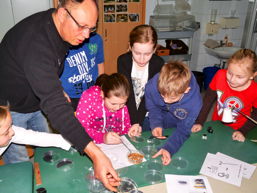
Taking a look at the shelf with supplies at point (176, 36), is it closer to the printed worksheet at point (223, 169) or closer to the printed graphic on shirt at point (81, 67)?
the printed graphic on shirt at point (81, 67)

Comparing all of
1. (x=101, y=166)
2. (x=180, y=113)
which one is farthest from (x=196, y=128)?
(x=101, y=166)

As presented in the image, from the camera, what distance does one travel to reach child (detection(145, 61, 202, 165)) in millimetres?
1547

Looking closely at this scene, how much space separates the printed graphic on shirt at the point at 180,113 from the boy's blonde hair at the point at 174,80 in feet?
0.75

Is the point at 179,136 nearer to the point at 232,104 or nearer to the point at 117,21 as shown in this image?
the point at 232,104

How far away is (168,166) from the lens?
4.71 ft

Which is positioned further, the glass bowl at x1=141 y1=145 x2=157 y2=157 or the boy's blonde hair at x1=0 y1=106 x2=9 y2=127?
the glass bowl at x1=141 y1=145 x2=157 y2=157

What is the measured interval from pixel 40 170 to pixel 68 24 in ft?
2.55

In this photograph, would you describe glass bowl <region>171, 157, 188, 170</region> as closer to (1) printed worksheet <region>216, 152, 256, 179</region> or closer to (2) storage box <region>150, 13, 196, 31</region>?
(1) printed worksheet <region>216, 152, 256, 179</region>

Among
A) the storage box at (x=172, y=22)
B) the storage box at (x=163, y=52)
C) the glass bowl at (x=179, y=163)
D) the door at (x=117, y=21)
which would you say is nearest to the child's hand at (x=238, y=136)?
the glass bowl at (x=179, y=163)

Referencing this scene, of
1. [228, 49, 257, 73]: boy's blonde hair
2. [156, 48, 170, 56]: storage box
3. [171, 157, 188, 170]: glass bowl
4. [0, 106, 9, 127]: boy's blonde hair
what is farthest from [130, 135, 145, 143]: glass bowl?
[156, 48, 170, 56]: storage box

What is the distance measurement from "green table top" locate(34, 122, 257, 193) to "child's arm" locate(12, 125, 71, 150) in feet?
0.13

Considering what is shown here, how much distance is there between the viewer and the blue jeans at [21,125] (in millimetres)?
1604

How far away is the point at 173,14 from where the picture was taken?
4203 millimetres

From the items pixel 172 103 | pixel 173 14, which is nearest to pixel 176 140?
pixel 172 103
